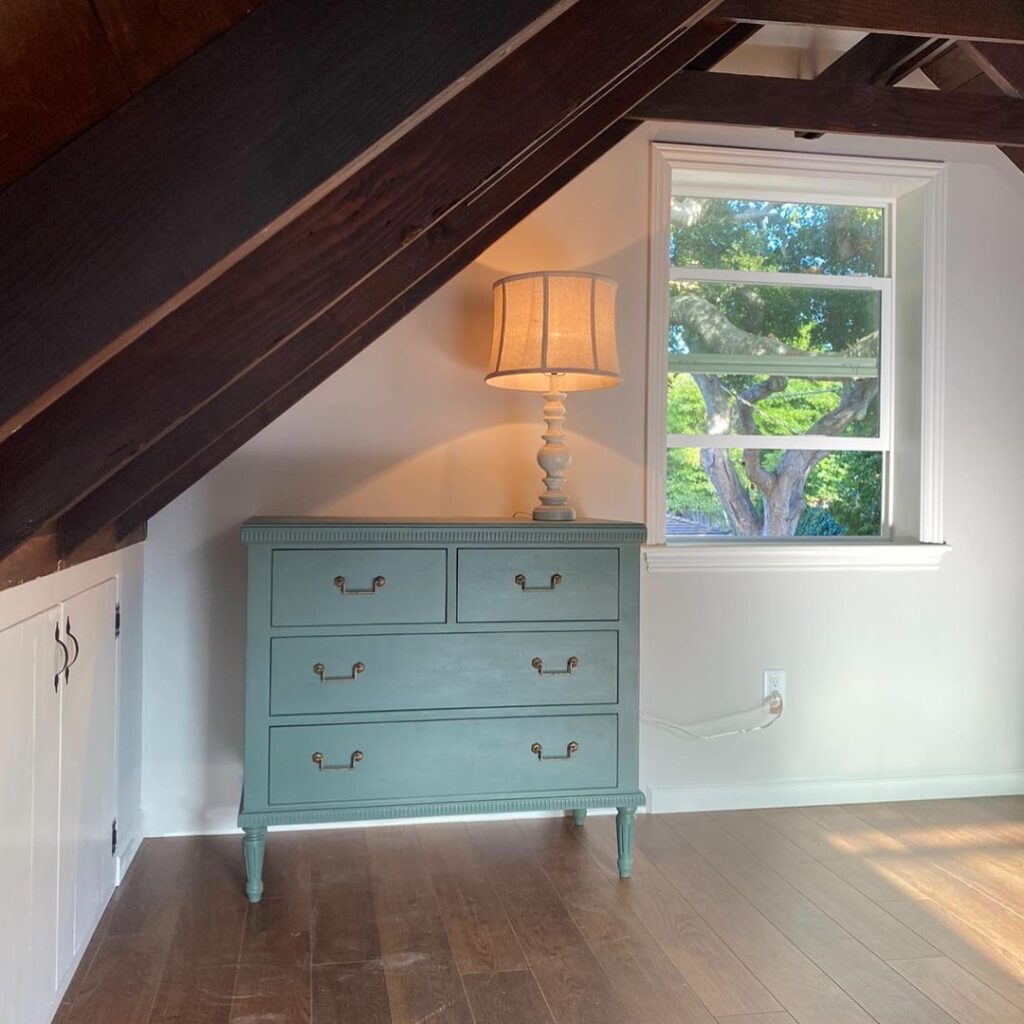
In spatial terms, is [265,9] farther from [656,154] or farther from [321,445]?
[656,154]

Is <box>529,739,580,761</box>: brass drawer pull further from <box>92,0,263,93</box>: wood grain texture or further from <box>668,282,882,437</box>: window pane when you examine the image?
<box>92,0,263,93</box>: wood grain texture

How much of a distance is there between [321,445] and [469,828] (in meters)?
1.19

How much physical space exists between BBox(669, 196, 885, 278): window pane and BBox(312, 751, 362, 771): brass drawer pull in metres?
1.81

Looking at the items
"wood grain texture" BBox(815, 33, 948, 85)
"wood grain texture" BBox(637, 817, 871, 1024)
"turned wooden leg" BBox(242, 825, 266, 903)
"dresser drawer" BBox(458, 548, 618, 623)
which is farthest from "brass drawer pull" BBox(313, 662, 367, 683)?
"wood grain texture" BBox(815, 33, 948, 85)

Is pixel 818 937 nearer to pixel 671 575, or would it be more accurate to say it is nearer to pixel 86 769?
pixel 671 575

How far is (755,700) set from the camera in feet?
9.40

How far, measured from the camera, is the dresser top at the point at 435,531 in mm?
2115

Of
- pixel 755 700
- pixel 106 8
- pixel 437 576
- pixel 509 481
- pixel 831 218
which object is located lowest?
pixel 755 700

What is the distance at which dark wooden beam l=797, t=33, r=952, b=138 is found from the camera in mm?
2727

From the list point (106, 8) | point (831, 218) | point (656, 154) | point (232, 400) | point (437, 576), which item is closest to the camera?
point (106, 8)

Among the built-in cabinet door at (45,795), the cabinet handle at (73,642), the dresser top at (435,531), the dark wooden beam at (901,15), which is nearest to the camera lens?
the built-in cabinet door at (45,795)

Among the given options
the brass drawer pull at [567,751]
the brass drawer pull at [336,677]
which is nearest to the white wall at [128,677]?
the brass drawer pull at [336,677]

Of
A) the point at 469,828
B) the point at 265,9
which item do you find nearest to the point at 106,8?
the point at 265,9

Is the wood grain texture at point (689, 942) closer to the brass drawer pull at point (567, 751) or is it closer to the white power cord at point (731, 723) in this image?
the brass drawer pull at point (567, 751)
